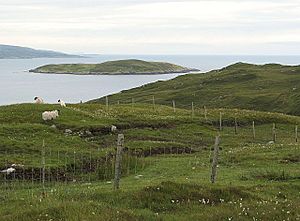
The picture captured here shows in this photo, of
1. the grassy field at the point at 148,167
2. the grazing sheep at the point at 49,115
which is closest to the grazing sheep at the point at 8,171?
the grassy field at the point at 148,167

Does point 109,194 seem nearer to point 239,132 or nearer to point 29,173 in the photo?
point 29,173

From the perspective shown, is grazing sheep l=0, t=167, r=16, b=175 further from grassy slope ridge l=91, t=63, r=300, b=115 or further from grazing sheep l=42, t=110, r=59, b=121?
grassy slope ridge l=91, t=63, r=300, b=115

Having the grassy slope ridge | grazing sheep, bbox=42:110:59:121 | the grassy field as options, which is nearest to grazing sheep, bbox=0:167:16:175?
the grassy field

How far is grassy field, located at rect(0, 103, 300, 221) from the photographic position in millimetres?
18031

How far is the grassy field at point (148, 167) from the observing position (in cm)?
1803

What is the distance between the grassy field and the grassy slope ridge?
2929 centimetres

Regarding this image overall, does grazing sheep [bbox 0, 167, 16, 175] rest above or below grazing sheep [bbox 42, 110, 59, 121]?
below

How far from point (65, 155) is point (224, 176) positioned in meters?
12.4

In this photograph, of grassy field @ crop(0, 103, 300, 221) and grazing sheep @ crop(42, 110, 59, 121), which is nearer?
grassy field @ crop(0, 103, 300, 221)

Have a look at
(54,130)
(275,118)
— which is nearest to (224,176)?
(54,130)

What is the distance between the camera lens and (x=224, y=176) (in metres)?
29.3

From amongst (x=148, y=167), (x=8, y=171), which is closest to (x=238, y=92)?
(x=148, y=167)

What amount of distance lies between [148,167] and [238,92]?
7981 cm

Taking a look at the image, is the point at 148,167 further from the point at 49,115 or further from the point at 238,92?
the point at 238,92
